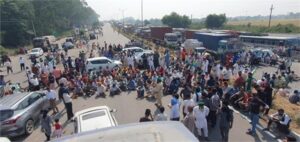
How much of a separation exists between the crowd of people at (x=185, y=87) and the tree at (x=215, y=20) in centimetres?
5486

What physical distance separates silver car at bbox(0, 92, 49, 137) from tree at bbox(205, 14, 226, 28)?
72936mm

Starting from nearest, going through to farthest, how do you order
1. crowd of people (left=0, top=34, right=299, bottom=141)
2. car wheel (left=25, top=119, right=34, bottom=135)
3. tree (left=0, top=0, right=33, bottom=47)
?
crowd of people (left=0, top=34, right=299, bottom=141)
car wheel (left=25, top=119, right=34, bottom=135)
tree (left=0, top=0, right=33, bottom=47)

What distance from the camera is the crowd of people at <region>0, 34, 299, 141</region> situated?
10.2m

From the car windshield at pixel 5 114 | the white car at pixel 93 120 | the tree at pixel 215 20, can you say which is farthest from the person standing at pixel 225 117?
the tree at pixel 215 20

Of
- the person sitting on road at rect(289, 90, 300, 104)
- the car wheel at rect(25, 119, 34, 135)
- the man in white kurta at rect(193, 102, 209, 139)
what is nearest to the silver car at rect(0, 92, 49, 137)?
the car wheel at rect(25, 119, 34, 135)

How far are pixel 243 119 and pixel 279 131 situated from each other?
1.70 meters

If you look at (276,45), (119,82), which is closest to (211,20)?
(276,45)

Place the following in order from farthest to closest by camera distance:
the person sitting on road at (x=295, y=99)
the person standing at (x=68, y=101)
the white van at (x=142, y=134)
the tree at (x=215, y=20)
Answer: the tree at (x=215, y=20) < the person sitting on road at (x=295, y=99) < the person standing at (x=68, y=101) < the white van at (x=142, y=134)

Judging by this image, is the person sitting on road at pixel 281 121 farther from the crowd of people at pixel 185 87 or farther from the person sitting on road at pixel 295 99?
the person sitting on road at pixel 295 99

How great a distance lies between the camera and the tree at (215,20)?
8096cm

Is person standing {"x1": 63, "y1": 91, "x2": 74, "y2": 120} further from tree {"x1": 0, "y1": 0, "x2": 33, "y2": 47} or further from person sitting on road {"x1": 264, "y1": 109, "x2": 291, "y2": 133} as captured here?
tree {"x1": 0, "y1": 0, "x2": 33, "y2": 47}

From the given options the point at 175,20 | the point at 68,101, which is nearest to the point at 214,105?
the point at 68,101

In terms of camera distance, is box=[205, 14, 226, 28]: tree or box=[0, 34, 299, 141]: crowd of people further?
box=[205, 14, 226, 28]: tree

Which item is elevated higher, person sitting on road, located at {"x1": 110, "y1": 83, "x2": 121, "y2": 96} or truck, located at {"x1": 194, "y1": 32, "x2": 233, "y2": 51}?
truck, located at {"x1": 194, "y1": 32, "x2": 233, "y2": 51}
